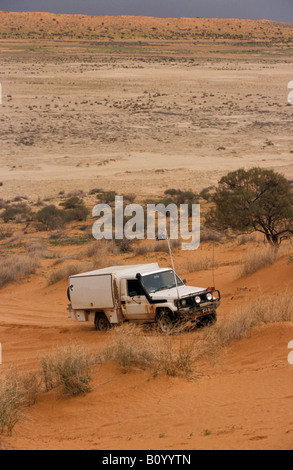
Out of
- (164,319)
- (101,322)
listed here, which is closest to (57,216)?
(101,322)

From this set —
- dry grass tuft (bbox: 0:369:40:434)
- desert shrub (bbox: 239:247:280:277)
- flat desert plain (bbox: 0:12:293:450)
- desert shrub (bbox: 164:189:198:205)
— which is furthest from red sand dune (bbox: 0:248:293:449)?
desert shrub (bbox: 164:189:198:205)

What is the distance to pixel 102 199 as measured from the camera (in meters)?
36.8

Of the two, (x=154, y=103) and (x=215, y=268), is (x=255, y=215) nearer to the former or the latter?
(x=215, y=268)

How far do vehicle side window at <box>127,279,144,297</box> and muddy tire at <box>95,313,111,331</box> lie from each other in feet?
3.61

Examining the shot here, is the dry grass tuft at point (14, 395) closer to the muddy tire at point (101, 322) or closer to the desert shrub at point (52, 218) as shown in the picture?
the muddy tire at point (101, 322)

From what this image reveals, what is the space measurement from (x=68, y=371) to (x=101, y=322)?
202 inches

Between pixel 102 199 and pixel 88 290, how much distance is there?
2266cm

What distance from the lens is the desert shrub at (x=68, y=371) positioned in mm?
9383

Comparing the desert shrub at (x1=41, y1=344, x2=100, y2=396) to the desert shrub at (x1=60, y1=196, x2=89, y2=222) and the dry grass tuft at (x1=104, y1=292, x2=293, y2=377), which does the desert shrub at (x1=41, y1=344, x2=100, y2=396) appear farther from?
the desert shrub at (x1=60, y1=196, x2=89, y2=222)

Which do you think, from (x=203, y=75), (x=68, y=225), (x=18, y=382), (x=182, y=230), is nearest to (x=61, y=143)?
(x=68, y=225)

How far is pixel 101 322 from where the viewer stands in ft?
47.9

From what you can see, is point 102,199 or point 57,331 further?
point 102,199

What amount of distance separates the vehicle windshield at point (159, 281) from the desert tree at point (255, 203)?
639 centimetres

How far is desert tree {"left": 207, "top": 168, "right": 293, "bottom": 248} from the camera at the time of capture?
20.0 m
